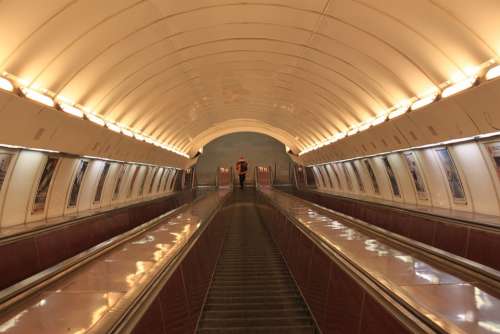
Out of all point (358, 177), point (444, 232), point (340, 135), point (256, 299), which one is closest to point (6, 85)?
point (256, 299)

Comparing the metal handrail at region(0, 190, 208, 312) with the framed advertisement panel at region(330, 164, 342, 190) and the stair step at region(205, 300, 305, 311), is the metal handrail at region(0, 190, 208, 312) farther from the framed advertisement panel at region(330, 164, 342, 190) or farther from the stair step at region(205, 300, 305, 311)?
the framed advertisement panel at region(330, 164, 342, 190)

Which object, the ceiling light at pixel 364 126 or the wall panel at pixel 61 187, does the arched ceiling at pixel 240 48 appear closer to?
the ceiling light at pixel 364 126

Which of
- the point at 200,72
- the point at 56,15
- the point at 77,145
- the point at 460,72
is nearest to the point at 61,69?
the point at 56,15

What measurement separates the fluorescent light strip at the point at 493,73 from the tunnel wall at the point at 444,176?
3.87 meters

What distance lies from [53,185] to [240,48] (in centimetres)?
674

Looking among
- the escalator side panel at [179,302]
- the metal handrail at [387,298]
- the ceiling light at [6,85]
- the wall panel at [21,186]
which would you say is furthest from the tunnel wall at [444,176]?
the wall panel at [21,186]

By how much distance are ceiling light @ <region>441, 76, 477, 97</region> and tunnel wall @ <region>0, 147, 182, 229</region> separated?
9.38 m

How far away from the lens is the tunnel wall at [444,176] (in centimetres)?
1106

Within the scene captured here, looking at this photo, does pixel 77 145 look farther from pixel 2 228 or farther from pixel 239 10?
pixel 239 10

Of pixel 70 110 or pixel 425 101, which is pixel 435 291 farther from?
pixel 70 110

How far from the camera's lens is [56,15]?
24.8 ft

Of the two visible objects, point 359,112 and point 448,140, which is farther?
point 359,112

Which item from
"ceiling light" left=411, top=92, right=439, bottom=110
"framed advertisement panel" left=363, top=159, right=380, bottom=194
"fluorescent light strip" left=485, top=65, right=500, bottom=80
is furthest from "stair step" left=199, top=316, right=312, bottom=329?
"framed advertisement panel" left=363, top=159, right=380, bottom=194

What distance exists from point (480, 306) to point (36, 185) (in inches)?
440
